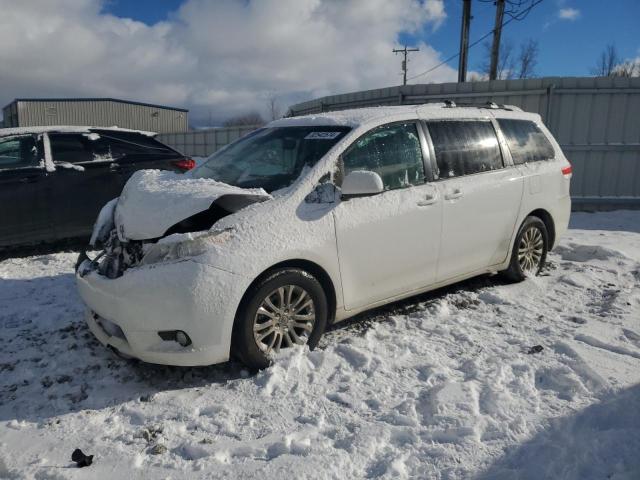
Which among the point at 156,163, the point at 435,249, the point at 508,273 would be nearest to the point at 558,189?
the point at 508,273

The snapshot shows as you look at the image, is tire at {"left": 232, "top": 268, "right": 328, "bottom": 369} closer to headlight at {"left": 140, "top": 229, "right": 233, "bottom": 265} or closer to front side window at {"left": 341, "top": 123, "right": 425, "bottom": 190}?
headlight at {"left": 140, "top": 229, "right": 233, "bottom": 265}

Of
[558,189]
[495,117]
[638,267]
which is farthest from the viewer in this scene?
[638,267]

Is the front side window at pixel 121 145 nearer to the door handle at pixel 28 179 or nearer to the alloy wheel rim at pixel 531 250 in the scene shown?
the door handle at pixel 28 179

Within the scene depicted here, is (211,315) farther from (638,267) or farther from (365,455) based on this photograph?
(638,267)

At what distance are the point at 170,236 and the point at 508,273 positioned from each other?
3.49 m

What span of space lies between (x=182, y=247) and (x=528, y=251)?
3.65 meters

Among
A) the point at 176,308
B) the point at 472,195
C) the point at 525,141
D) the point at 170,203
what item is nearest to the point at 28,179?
the point at 170,203

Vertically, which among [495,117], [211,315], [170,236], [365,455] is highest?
[495,117]

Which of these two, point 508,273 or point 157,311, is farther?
point 508,273

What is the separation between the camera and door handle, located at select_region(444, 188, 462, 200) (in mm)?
4246

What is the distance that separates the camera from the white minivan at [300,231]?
3.10 metres

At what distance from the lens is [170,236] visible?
3.13m

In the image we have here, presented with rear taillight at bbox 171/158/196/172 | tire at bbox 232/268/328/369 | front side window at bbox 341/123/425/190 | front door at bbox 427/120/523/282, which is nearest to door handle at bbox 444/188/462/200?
front door at bbox 427/120/523/282

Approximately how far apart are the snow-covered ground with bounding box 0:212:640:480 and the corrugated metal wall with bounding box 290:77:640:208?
6597mm
